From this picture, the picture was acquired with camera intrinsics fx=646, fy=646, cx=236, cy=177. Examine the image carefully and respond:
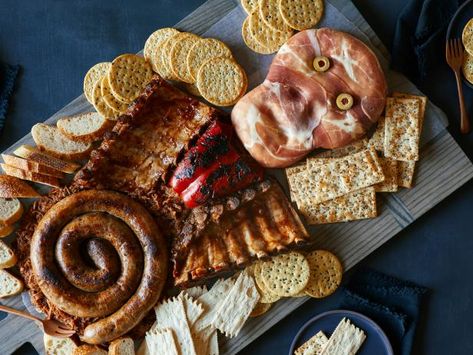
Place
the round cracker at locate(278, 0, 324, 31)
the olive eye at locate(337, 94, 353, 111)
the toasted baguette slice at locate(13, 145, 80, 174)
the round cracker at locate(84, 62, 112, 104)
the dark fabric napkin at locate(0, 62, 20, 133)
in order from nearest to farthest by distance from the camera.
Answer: the olive eye at locate(337, 94, 353, 111), the round cracker at locate(278, 0, 324, 31), the toasted baguette slice at locate(13, 145, 80, 174), the round cracker at locate(84, 62, 112, 104), the dark fabric napkin at locate(0, 62, 20, 133)

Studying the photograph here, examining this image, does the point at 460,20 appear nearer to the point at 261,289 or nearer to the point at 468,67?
the point at 468,67

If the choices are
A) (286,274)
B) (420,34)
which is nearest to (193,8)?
(420,34)

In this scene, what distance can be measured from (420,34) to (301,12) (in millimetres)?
A: 752

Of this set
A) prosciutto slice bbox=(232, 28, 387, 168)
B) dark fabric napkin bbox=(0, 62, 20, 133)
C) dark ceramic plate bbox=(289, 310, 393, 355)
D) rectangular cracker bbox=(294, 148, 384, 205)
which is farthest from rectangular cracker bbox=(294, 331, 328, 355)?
dark fabric napkin bbox=(0, 62, 20, 133)

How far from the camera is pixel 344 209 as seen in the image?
407cm

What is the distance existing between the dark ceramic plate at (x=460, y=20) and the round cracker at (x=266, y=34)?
1.00m

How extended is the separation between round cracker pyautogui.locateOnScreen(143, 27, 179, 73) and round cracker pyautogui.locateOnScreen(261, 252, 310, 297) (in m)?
1.45

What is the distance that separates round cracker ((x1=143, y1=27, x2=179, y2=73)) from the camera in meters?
4.16

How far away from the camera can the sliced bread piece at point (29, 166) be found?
161 inches

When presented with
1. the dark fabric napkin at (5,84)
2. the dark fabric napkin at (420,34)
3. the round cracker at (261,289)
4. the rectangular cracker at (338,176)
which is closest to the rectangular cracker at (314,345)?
the round cracker at (261,289)

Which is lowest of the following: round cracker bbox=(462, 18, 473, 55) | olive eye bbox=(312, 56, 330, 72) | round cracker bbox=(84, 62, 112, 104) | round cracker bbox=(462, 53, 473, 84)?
round cracker bbox=(462, 53, 473, 84)

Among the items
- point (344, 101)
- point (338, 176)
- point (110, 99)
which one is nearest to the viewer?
point (344, 101)

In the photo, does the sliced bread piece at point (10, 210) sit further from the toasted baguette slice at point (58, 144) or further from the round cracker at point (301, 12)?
the round cracker at point (301, 12)

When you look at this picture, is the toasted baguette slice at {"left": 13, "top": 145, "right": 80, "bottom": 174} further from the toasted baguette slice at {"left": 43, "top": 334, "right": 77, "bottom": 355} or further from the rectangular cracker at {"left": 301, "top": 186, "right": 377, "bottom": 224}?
the rectangular cracker at {"left": 301, "top": 186, "right": 377, "bottom": 224}
